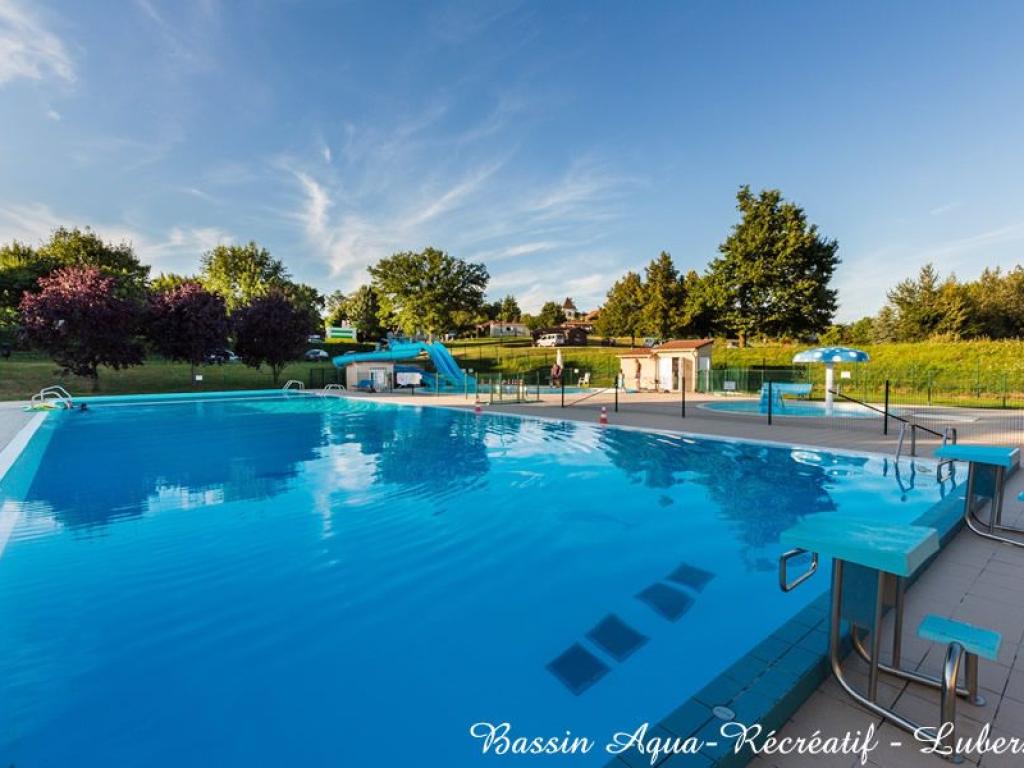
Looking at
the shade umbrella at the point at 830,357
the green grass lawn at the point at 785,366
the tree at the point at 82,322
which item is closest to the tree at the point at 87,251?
the green grass lawn at the point at 785,366

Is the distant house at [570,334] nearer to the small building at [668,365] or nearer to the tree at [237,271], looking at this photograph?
the small building at [668,365]

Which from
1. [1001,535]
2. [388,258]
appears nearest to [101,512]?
[1001,535]

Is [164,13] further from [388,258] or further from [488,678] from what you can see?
[388,258]

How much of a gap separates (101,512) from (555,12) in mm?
16445

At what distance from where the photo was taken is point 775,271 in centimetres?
3181

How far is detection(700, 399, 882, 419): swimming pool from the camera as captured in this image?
15039mm

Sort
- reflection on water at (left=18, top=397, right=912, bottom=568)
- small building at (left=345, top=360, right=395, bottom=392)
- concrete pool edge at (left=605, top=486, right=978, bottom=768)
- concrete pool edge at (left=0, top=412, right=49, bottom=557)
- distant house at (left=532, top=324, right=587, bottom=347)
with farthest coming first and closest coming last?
distant house at (left=532, top=324, right=587, bottom=347) → small building at (left=345, top=360, right=395, bottom=392) → reflection on water at (left=18, top=397, right=912, bottom=568) → concrete pool edge at (left=0, top=412, right=49, bottom=557) → concrete pool edge at (left=605, top=486, right=978, bottom=768)

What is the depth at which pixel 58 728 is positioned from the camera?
276 cm

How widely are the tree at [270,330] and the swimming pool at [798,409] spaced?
2342 cm

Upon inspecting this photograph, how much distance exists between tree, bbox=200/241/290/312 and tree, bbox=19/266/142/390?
2503 centimetres

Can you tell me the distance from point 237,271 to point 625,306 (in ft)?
136

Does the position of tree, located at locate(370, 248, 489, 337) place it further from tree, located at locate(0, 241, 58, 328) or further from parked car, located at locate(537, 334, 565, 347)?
tree, located at locate(0, 241, 58, 328)

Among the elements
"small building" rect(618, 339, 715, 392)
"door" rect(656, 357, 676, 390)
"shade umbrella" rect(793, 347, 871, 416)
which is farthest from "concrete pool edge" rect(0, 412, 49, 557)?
"door" rect(656, 357, 676, 390)

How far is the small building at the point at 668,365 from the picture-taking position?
74.2ft
